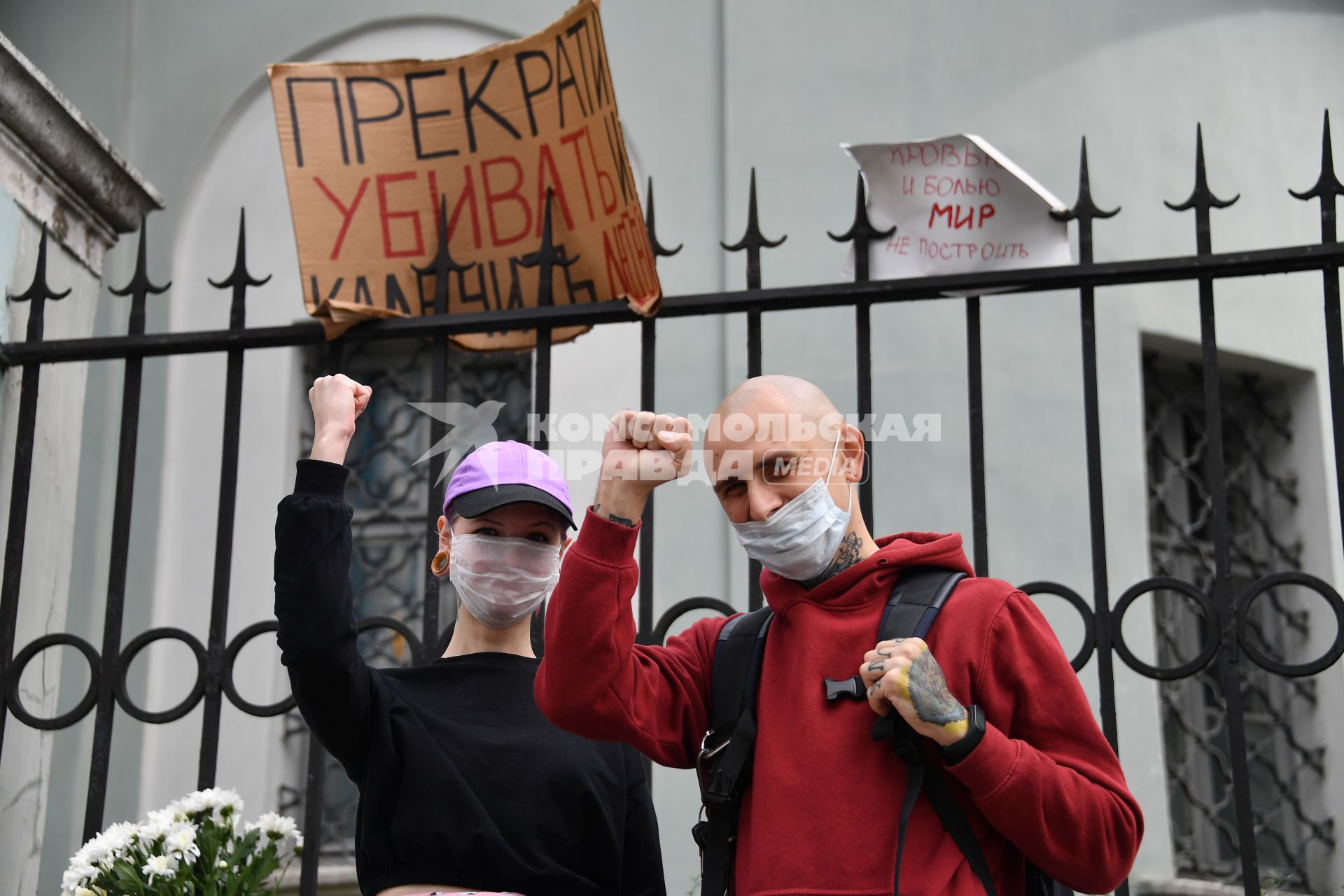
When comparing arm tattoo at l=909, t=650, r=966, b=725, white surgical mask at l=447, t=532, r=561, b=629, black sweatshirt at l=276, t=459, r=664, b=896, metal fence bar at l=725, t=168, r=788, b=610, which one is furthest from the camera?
metal fence bar at l=725, t=168, r=788, b=610

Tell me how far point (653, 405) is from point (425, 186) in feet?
2.87

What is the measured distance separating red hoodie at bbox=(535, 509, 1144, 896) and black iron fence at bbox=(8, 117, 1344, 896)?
0.91 meters

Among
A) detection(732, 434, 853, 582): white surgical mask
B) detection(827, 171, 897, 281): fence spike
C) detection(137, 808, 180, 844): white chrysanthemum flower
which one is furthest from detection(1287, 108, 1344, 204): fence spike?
detection(137, 808, 180, 844): white chrysanthemum flower

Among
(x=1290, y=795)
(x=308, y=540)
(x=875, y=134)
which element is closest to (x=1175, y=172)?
(x=875, y=134)

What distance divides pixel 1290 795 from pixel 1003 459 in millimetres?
1737

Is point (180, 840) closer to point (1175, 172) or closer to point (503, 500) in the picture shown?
point (503, 500)

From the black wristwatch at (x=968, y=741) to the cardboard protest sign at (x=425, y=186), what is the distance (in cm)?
179

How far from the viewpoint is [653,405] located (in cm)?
325

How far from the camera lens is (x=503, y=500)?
2.53 metres

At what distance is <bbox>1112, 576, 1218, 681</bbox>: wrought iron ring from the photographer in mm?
2902

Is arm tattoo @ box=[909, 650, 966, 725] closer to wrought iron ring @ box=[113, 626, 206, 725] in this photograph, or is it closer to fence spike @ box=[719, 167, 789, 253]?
fence spike @ box=[719, 167, 789, 253]

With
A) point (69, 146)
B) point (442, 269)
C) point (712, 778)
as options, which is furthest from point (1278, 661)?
point (69, 146)

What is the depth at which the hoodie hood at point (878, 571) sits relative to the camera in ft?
7.02

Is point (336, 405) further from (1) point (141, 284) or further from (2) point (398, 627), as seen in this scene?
(1) point (141, 284)
